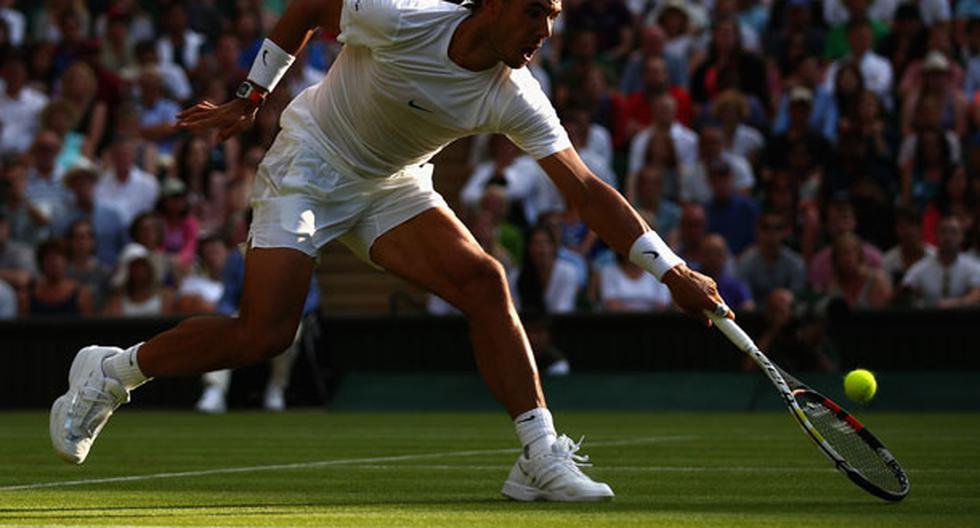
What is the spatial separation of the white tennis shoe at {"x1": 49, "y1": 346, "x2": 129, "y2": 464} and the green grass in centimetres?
18

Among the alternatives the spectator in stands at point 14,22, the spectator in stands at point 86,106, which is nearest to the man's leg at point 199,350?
the spectator in stands at point 86,106

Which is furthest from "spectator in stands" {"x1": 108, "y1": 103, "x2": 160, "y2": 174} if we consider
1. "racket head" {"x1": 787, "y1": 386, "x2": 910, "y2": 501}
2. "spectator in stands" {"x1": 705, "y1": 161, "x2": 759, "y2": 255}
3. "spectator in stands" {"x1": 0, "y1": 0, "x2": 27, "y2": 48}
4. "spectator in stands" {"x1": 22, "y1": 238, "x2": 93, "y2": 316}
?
"racket head" {"x1": 787, "y1": 386, "x2": 910, "y2": 501}

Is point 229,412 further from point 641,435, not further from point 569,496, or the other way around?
point 569,496

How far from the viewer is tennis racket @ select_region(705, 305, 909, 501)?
673 centimetres

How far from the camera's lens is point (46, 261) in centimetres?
1700

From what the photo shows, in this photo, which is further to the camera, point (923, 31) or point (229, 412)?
point (923, 31)

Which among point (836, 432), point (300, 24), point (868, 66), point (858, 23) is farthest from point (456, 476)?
point (858, 23)

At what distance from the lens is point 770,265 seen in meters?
16.0

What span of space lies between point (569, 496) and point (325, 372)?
382 inches

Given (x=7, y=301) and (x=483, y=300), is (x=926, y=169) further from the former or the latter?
(x=483, y=300)

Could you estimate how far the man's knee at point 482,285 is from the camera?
7.20 meters

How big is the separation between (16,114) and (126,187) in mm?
1717

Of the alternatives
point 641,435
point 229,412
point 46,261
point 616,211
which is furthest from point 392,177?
point 46,261

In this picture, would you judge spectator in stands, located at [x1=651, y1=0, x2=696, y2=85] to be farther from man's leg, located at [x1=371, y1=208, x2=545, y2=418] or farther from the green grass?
man's leg, located at [x1=371, y1=208, x2=545, y2=418]
